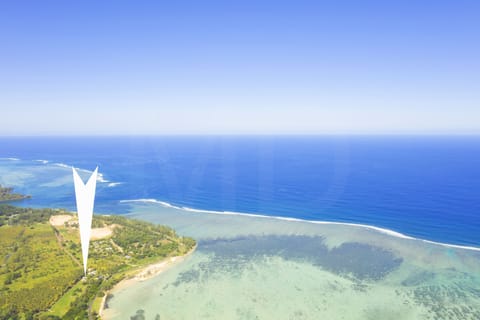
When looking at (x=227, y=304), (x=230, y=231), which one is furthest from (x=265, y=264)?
(x=230, y=231)

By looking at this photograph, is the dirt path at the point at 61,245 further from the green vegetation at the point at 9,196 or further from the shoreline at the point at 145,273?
the green vegetation at the point at 9,196

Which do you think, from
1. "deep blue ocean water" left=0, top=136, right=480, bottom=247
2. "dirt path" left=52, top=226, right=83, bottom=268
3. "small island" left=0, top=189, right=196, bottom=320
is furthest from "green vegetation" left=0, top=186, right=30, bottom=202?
"dirt path" left=52, top=226, right=83, bottom=268

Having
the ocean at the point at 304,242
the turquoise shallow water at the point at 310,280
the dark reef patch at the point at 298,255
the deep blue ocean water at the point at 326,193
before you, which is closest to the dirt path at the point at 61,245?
the ocean at the point at 304,242

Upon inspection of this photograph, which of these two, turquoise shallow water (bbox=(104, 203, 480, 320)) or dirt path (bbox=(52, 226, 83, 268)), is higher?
Answer: dirt path (bbox=(52, 226, 83, 268))

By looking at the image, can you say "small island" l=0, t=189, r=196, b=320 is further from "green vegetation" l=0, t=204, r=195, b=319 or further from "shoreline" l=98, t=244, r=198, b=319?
"shoreline" l=98, t=244, r=198, b=319

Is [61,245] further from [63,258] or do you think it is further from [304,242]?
[304,242]

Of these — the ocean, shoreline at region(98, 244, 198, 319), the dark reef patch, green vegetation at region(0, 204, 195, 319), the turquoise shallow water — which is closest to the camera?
green vegetation at region(0, 204, 195, 319)

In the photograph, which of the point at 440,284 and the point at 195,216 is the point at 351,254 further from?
the point at 195,216
